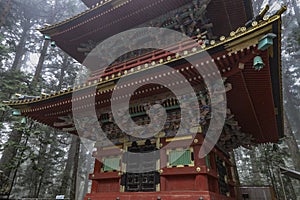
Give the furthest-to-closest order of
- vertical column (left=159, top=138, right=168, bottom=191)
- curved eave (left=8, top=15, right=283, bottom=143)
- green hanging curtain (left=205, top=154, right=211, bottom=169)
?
green hanging curtain (left=205, top=154, right=211, bottom=169) < vertical column (left=159, top=138, right=168, bottom=191) < curved eave (left=8, top=15, right=283, bottom=143)

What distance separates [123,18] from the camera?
8102 millimetres

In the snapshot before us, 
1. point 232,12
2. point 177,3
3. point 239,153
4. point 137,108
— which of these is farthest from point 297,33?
point 239,153

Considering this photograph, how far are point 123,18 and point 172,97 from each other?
417 cm

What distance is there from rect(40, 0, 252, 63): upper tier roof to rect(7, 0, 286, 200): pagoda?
0.13 feet

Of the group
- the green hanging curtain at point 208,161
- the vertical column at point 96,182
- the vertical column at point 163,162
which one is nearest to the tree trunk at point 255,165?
the green hanging curtain at point 208,161

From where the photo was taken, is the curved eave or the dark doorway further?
the dark doorway

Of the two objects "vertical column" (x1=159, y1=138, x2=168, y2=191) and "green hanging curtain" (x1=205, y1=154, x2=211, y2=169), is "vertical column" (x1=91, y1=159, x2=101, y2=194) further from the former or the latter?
"green hanging curtain" (x1=205, y1=154, x2=211, y2=169)

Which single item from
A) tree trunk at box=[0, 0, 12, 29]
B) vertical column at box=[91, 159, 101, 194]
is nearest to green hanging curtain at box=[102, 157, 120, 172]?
vertical column at box=[91, 159, 101, 194]

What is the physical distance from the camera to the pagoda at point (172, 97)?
187 inches

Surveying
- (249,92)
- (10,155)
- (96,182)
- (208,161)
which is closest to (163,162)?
(208,161)

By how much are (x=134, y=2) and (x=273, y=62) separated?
5.12 m

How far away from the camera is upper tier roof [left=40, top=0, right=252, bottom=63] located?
24.2 ft

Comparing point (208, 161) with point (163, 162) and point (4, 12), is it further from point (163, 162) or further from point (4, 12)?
point (4, 12)

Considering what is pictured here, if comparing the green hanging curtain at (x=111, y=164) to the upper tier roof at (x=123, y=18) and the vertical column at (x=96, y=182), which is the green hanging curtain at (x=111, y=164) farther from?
the upper tier roof at (x=123, y=18)
